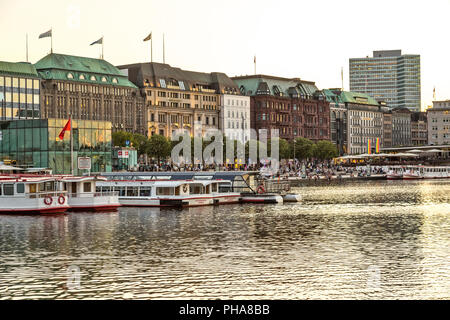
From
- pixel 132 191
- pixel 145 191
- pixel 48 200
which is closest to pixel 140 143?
pixel 132 191

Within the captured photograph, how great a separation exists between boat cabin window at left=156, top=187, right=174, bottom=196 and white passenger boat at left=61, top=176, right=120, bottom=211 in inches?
224

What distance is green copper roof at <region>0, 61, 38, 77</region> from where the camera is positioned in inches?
7077

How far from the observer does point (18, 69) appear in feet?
600

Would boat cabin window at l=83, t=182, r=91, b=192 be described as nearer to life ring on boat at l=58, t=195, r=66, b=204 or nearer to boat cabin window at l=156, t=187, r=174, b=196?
life ring on boat at l=58, t=195, r=66, b=204

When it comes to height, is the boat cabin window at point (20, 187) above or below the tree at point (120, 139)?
below

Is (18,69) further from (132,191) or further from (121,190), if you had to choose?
(132,191)

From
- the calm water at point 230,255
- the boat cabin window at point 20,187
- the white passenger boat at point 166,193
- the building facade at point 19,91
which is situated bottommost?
the calm water at point 230,255

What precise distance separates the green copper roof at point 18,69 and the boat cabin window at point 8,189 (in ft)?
359

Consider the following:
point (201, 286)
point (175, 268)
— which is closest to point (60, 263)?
point (175, 268)

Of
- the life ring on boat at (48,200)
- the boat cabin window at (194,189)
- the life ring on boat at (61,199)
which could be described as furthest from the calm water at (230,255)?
the boat cabin window at (194,189)

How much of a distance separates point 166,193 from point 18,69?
356 feet

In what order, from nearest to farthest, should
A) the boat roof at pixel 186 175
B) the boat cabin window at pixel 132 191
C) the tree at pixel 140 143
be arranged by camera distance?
the boat cabin window at pixel 132 191 < the boat roof at pixel 186 175 < the tree at pixel 140 143

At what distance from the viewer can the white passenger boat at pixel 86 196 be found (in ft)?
260

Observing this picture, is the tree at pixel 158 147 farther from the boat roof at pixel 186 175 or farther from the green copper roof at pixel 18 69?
the boat roof at pixel 186 175
